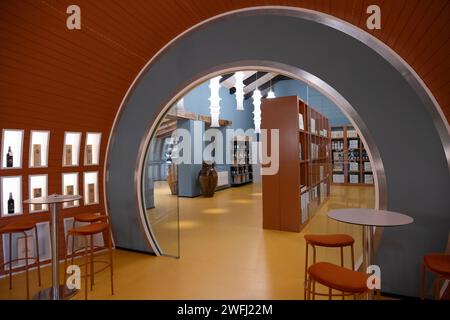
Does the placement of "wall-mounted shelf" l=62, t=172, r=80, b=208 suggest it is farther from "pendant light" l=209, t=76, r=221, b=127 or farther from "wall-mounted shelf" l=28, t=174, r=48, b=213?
"pendant light" l=209, t=76, r=221, b=127

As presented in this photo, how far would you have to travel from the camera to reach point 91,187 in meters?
4.23

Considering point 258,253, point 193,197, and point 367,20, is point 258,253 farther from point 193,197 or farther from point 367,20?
point 193,197

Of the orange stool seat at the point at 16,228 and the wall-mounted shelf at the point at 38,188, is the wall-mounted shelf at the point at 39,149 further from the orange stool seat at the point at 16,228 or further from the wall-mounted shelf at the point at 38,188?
the orange stool seat at the point at 16,228

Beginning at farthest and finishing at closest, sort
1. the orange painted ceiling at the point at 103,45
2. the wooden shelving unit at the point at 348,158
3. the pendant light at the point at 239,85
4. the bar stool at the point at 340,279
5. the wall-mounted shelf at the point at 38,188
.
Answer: the pendant light at the point at 239,85
the wall-mounted shelf at the point at 38,188
the wooden shelving unit at the point at 348,158
the orange painted ceiling at the point at 103,45
the bar stool at the point at 340,279

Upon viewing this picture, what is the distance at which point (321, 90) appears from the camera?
3.06 m

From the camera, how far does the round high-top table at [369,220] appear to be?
6.71ft

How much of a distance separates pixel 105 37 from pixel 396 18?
283 cm

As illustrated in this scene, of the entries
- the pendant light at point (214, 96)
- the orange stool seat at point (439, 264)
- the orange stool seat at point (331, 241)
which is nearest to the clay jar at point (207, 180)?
the pendant light at point (214, 96)

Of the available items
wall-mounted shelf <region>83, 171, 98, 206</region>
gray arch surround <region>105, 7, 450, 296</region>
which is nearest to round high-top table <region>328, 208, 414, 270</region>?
gray arch surround <region>105, 7, 450, 296</region>

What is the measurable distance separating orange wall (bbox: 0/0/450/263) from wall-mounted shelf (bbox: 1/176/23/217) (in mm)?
83

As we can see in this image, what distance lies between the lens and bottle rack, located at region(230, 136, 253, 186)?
12.0 meters

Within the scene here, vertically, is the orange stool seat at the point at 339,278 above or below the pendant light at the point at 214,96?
below

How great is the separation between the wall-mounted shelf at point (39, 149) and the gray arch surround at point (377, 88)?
1782 millimetres

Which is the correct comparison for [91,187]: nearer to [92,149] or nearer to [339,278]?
[92,149]
